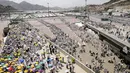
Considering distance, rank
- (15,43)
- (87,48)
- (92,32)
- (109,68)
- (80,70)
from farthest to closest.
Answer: (92,32)
(87,48)
(15,43)
(109,68)
(80,70)

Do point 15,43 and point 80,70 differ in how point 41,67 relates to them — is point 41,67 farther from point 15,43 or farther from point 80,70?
point 15,43

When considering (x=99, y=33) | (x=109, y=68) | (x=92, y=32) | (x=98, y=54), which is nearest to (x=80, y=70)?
(x=109, y=68)

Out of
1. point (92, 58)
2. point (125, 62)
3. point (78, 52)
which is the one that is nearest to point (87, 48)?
point (78, 52)

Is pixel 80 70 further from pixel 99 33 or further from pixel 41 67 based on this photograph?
pixel 99 33

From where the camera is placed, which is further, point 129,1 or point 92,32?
point 129,1

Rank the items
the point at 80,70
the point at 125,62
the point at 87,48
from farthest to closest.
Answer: the point at 87,48
the point at 125,62
the point at 80,70

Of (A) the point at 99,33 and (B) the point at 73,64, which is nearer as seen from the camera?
(B) the point at 73,64

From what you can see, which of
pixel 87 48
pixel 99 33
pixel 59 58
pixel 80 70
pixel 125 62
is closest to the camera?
pixel 80 70

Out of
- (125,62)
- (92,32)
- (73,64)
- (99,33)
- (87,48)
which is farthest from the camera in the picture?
(92,32)

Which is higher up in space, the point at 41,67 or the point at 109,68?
the point at 41,67
